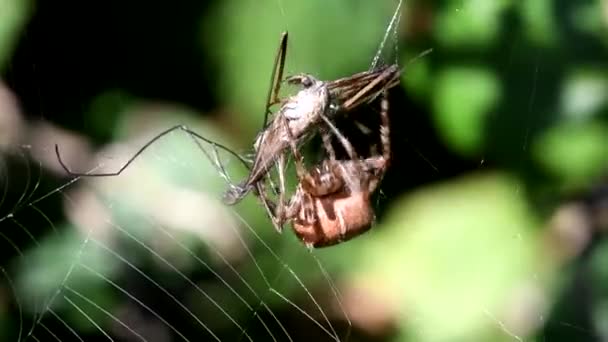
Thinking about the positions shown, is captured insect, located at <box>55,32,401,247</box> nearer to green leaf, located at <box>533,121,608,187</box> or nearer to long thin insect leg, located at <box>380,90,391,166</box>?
long thin insect leg, located at <box>380,90,391,166</box>

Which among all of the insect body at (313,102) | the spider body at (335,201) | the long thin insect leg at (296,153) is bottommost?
the spider body at (335,201)

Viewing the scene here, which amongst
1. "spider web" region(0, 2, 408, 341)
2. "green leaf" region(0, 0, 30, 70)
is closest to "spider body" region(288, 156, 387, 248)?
"spider web" region(0, 2, 408, 341)

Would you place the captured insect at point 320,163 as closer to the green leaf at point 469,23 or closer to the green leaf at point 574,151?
the green leaf at point 469,23

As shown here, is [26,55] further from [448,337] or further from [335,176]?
[448,337]

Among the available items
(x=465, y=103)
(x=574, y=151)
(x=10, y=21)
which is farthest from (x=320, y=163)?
(x=10, y=21)

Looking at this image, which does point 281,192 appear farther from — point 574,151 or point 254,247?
point 574,151

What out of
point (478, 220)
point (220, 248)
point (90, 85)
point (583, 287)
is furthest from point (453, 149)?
point (90, 85)

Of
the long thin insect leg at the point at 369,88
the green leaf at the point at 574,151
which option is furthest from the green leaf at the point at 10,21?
the green leaf at the point at 574,151
